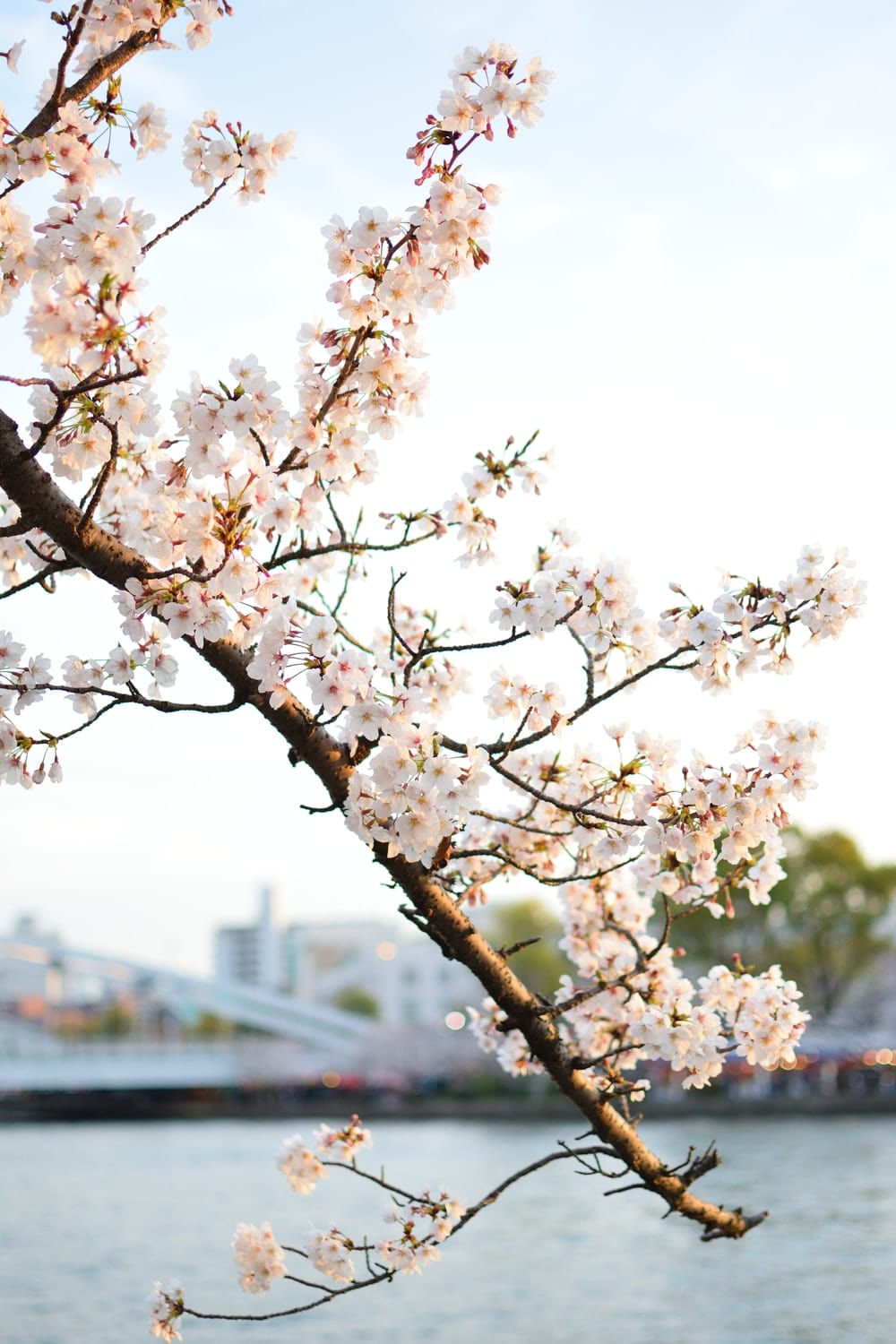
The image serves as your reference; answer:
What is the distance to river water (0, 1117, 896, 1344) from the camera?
1252 centimetres

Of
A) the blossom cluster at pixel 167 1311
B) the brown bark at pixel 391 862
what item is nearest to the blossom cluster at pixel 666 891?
the brown bark at pixel 391 862

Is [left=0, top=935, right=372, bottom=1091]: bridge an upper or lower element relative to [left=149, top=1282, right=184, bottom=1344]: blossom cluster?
upper

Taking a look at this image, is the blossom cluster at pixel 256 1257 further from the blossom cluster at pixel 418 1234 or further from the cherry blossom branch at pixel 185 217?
the cherry blossom branch at pixel 185 217

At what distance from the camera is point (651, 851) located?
2139mm

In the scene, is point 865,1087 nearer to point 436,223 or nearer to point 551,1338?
point 551,1338

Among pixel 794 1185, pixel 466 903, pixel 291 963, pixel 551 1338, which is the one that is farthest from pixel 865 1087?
pixel 291 963

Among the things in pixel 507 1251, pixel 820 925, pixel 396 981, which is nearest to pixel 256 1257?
pixel 507 1251

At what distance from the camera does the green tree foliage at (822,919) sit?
3953cm

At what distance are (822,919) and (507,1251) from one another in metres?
25.3

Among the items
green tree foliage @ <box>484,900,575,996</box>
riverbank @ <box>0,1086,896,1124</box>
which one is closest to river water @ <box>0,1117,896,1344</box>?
riverbank @ <box>0,1086,896,1124</box>

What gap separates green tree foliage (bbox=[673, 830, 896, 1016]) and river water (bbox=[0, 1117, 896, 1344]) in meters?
11.3

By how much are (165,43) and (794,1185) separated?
2018 centimetres

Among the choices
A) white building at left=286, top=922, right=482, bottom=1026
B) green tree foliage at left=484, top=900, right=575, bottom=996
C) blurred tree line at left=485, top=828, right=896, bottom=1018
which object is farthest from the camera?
white building at left=286, top=922, right=482, bottom=1026

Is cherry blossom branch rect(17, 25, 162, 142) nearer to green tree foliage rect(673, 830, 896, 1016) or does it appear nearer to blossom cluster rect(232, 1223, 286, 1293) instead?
blossom cluster rect(232, 1223, 286, 1293)
